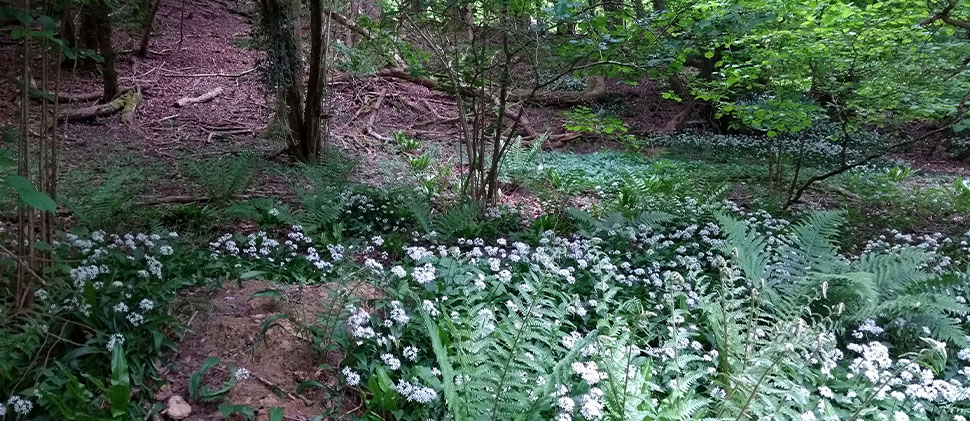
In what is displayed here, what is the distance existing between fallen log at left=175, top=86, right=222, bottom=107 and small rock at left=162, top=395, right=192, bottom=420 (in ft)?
28.6

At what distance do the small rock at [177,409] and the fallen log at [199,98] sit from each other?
8725mm

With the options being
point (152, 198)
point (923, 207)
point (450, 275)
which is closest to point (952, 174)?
point (923, 207)

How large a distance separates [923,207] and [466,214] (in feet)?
19.2

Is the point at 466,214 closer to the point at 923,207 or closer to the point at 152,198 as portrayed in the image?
the point at 152,198

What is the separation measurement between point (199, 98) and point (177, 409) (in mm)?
9166

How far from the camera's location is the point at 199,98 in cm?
1015

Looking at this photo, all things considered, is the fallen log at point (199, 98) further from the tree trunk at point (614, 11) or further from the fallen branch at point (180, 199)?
the tree trunk at point (614, 11)

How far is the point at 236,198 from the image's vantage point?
529 centimetres

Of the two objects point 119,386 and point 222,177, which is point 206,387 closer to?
point 119,386

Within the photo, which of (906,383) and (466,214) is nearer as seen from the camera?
(906,383)

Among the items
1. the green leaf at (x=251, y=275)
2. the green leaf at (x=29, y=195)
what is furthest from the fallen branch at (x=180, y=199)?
the green leaf at (x=29, y=195)

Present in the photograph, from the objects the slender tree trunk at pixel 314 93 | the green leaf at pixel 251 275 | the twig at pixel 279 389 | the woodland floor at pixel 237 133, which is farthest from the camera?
the slender tree trunk at pixel 314 93

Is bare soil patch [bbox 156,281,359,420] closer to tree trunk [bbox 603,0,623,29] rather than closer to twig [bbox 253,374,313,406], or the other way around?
twig [bbox 253,374,313,406]

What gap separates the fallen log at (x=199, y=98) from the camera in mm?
9773
